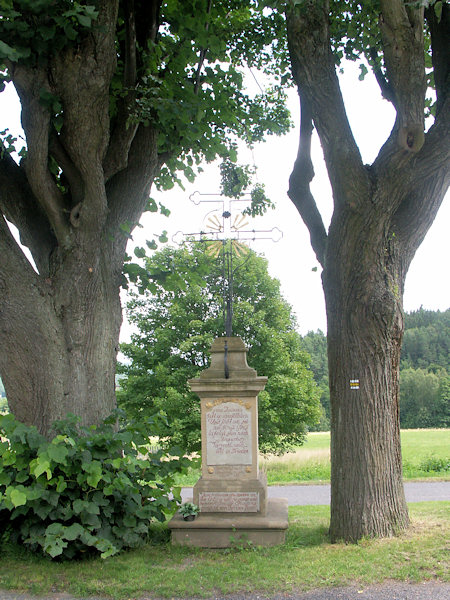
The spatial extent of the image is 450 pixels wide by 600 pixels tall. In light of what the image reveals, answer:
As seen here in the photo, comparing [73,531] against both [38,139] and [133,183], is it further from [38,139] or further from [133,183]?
[133,183]

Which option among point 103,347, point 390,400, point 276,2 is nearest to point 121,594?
point 103,347

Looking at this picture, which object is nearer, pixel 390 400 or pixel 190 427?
pixel 390 400

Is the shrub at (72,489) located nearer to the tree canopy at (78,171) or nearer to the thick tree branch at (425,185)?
the tree canopy at (78,171)

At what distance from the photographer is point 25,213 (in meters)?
6.83

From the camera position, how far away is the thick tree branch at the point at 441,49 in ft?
21.6

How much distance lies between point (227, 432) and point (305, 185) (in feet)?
11.8

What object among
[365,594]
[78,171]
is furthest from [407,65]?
[365,594]

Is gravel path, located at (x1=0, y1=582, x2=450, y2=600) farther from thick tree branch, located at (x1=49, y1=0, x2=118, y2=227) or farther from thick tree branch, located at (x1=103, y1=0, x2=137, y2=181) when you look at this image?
thick tree branch, located at (x1=103, y1=0, x2=137, y2=181)

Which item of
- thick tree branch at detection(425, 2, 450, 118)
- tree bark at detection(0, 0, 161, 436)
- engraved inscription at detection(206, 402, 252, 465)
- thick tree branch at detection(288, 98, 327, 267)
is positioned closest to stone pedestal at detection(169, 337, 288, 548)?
engraved inscription at detection(206, 402, 252, 465)

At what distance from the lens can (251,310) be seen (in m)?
22.5

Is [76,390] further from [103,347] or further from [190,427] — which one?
[190,427]

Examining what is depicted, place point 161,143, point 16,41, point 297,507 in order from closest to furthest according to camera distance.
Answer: point 16,41 → point 161,143 → point 297,507

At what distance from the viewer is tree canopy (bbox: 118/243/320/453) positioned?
67.1 feet

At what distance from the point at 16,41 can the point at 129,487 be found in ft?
16.2
